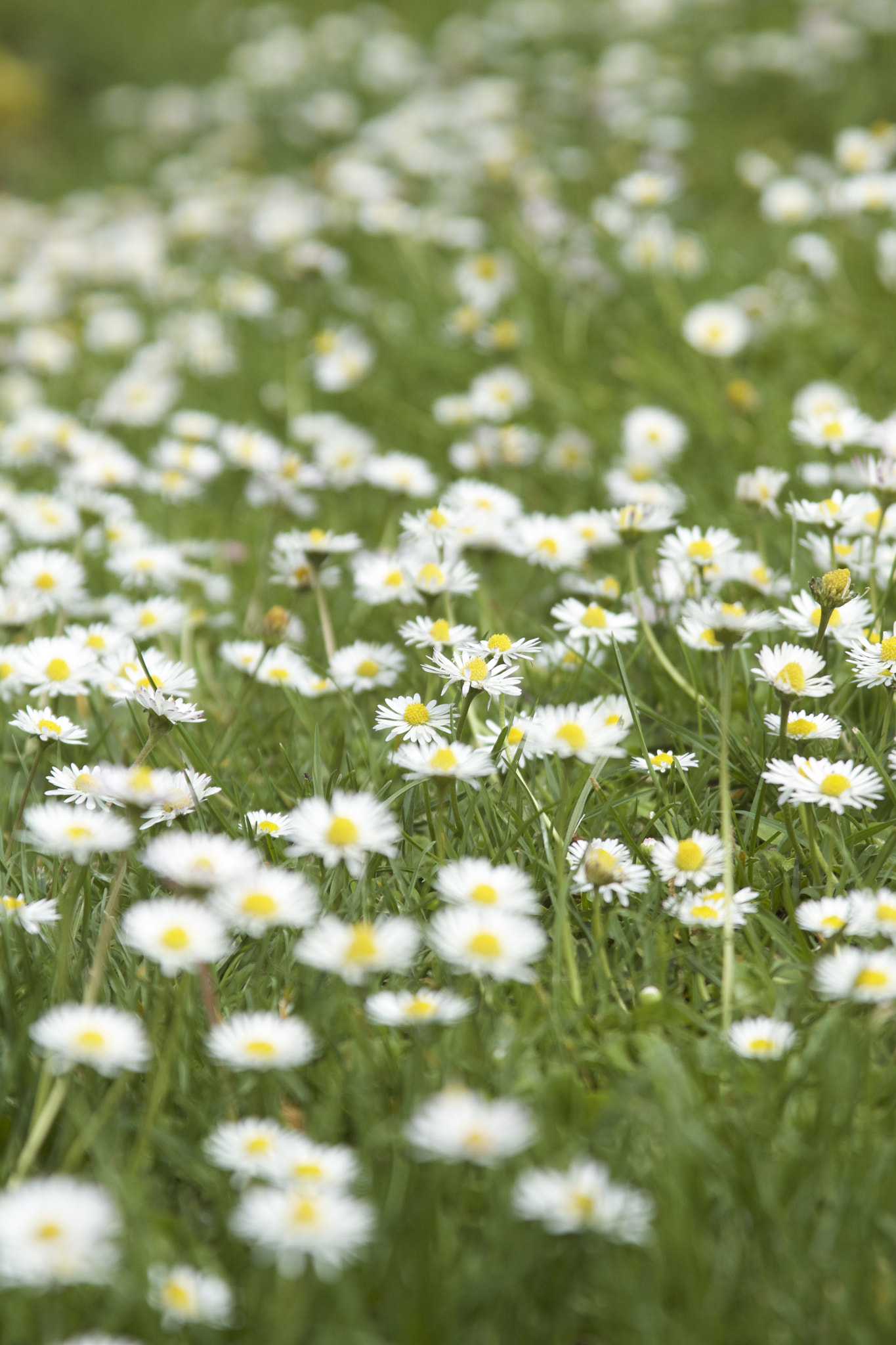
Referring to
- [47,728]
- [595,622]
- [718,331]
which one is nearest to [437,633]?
[595,622]

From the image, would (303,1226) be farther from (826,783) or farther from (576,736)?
(826,783)

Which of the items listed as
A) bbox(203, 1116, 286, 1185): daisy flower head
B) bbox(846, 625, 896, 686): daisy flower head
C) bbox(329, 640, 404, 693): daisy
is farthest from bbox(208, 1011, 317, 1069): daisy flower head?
bbox(846, 625, 896, 686): daisy flower head

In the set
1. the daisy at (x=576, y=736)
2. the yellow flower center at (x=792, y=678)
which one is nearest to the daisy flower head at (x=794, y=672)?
the yellow flower center at (x=792, y=678)

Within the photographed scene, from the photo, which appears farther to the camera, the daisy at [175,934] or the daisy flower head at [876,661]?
the daisy flower head at [876,661]

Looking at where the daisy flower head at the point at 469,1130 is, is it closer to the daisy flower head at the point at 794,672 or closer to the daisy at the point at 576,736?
the daisy at the point at 576,736

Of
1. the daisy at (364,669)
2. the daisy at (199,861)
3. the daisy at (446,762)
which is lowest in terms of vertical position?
the daisy at (364,669)

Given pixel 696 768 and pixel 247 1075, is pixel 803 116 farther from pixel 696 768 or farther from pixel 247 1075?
pixel 247 1075
